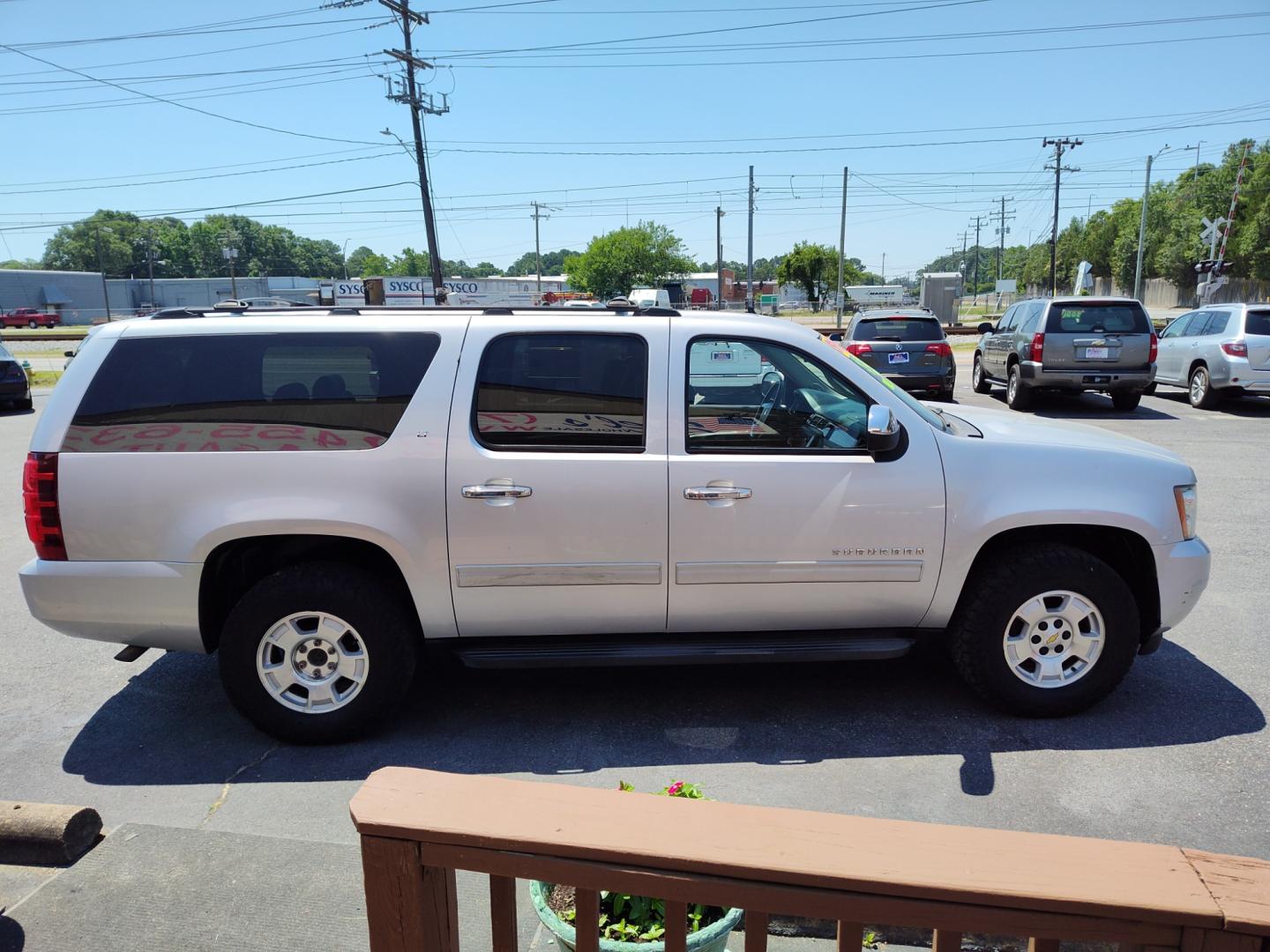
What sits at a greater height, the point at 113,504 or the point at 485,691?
the point at 113,504

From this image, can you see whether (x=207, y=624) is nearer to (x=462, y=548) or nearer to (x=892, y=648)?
(x=462, y=548)

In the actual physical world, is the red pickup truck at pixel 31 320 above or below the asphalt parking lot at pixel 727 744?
above

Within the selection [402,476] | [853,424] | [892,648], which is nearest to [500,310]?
[402,476]

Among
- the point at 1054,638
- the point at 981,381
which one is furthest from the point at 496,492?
the point at 981,381

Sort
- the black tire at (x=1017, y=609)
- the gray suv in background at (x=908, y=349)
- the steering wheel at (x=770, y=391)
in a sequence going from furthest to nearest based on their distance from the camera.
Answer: the gray suv in background at (x=908, y=349)
the steering wheel at (x=770, y=391)
the black tire at (x=1017, y=609)

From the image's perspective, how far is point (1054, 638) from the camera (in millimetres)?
4129

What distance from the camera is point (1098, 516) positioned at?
406cm

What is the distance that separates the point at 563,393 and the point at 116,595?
2.15m

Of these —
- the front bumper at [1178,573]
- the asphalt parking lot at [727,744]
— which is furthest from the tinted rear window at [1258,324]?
the front bumper at [1178,573]

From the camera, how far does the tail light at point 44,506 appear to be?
3.86 m

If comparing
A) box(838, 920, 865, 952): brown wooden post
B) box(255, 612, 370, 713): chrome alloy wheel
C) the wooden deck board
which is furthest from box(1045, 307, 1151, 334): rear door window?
box(838, 920, 865, 952): brown wooden post

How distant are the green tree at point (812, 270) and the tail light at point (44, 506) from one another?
85.7 metres

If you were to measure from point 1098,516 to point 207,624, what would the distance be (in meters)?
4.06

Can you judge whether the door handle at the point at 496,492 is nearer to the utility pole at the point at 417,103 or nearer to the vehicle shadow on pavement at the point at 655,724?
the vehicle shadow on pavement at the point at 655,724
